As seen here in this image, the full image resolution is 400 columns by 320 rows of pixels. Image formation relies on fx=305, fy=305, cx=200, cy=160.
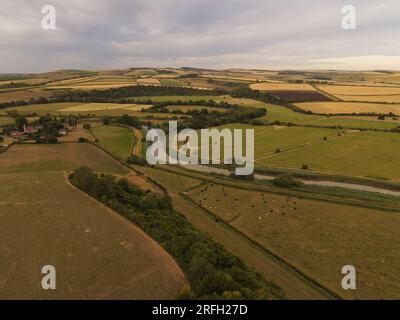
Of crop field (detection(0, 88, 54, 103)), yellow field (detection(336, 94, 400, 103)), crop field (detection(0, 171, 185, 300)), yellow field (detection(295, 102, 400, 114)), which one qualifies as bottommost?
crop field (detection(0, 171, 185, 300))

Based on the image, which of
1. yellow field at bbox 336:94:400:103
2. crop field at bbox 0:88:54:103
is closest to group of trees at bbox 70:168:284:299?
crop field at bbox 0:88:54:103

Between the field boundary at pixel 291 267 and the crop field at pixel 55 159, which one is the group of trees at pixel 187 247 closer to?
the field boundary at pixel 291 267

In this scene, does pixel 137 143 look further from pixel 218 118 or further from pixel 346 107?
pixel 346 107

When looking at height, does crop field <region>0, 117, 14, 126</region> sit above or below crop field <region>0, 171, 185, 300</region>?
above

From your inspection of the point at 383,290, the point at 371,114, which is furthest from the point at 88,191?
the point at 371,114

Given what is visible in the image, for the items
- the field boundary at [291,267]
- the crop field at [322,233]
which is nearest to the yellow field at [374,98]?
the crop field at [322,233]

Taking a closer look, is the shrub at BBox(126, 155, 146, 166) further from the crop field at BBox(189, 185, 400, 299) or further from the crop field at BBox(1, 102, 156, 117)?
the crop field at BBox(1, 102, 156, 117)

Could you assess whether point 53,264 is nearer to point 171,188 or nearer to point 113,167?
point 171,188
